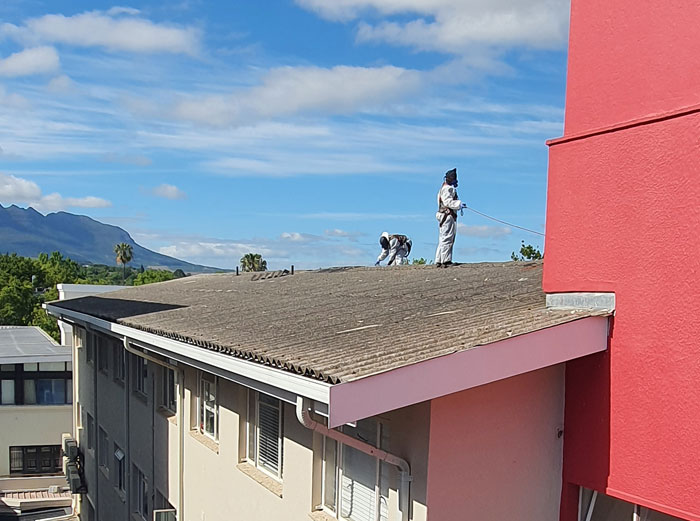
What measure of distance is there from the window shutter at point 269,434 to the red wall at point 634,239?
3385 mm

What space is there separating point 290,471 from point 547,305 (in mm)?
3236

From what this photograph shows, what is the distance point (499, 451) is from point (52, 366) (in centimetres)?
2636

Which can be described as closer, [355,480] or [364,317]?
[355,480]

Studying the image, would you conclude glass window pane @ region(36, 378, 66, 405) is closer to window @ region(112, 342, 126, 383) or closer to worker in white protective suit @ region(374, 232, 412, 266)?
window @ region(112, 342, 126, 383)

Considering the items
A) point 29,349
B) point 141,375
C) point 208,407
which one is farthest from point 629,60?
point 29,349

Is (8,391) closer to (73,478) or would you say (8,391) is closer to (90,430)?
(73,478)

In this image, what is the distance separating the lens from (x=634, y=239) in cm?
573

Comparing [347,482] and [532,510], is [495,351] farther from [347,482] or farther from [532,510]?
[347,482]

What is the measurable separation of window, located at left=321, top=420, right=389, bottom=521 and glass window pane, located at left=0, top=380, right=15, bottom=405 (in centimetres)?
2532

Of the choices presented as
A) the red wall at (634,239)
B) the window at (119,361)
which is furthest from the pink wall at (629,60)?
the window at (119,361)

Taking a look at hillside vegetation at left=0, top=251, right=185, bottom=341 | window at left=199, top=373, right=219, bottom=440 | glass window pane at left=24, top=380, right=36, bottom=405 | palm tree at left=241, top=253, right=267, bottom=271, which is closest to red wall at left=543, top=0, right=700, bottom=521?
window at left=199, top=373, right=219, bottom=440

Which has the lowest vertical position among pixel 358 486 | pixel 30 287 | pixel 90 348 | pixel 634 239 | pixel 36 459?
pixel 36 459

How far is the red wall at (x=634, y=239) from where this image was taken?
5.38 m

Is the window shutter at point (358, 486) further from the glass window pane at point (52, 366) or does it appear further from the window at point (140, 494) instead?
the glass window pane at point (52, 366)
